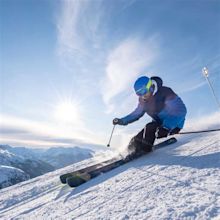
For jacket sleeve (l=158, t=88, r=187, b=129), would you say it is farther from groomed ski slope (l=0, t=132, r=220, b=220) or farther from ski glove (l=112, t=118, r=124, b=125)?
groomed ski slope (l=0, t=132, r=220, b=220)

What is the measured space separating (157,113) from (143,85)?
1.09 m

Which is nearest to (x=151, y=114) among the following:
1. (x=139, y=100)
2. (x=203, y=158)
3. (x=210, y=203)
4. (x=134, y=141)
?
(x=139, y=100)

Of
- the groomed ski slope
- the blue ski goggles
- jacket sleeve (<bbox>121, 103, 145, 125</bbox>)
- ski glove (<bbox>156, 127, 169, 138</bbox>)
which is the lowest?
the groomed ski slope

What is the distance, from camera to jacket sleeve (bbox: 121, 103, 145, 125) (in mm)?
9742

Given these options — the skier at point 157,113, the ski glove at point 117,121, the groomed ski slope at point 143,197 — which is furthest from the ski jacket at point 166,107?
the groomed ski slope at point 143,197

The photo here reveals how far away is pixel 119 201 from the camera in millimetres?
4125

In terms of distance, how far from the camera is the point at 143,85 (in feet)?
29.0

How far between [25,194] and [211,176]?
4.47m

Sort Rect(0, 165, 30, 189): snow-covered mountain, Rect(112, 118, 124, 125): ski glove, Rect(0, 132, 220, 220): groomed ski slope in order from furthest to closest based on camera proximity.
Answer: Rect(0, 165, 30, 189): snow-covered mountain → Rect(112, 118, 124, 125): ski glove → Rect(0, 132, 220, 220): groomed ski slope

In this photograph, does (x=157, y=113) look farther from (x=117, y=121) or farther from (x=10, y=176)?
(x=10, y=176)

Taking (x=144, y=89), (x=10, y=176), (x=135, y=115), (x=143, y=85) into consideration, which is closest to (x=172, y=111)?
(x=144, y=89)

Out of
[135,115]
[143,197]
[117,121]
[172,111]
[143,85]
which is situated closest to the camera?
[143,197]

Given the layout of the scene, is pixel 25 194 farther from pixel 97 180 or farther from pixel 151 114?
pixel 151 114

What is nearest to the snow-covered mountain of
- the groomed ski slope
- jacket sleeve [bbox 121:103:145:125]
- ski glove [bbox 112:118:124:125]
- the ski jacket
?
jacket sleeve [bbox 121:103:145:125]
